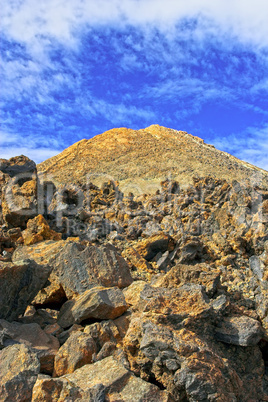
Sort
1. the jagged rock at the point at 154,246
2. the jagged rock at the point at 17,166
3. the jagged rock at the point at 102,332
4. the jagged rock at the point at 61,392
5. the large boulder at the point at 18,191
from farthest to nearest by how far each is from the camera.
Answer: the jagged rock at the point at 17,166 < the large boulder at the point at 18,191 < the jagged rock at the point at 154,246 < the jagged rock at the point at 102,332 < the jagged rock at the point at 61,392

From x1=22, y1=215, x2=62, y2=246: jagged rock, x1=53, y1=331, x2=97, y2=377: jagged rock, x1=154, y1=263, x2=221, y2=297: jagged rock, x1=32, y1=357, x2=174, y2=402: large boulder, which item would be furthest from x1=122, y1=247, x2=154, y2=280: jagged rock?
x1=32, y1=357, x2=174, y2=402: large boulder

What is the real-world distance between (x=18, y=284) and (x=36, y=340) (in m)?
0.87

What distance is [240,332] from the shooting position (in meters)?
3.78

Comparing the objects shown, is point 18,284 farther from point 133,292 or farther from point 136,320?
point 136,320

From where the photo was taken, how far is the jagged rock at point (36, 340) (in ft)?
12.9

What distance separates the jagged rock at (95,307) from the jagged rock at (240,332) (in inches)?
54.7

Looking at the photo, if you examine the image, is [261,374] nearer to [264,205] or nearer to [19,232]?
[264,205]

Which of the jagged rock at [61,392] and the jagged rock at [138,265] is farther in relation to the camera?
the jagged rock at [138,265]

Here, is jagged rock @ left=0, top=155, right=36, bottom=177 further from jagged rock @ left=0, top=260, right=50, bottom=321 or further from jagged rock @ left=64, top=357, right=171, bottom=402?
jagged rock @ left=64, top=357, right=171, bottom=402

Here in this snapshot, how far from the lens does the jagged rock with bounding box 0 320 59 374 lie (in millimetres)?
3945

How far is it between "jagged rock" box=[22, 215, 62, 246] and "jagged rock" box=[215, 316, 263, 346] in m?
5.00

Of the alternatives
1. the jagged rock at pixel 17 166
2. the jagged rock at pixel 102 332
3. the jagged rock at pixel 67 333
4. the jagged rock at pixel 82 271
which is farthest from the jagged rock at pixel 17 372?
the jagged rock at pixel 17 166

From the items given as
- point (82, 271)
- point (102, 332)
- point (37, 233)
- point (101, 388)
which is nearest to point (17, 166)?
point (37, 233)

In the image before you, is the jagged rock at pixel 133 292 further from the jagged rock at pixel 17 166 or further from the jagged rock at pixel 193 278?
the jagged rock at pixel 17 166
